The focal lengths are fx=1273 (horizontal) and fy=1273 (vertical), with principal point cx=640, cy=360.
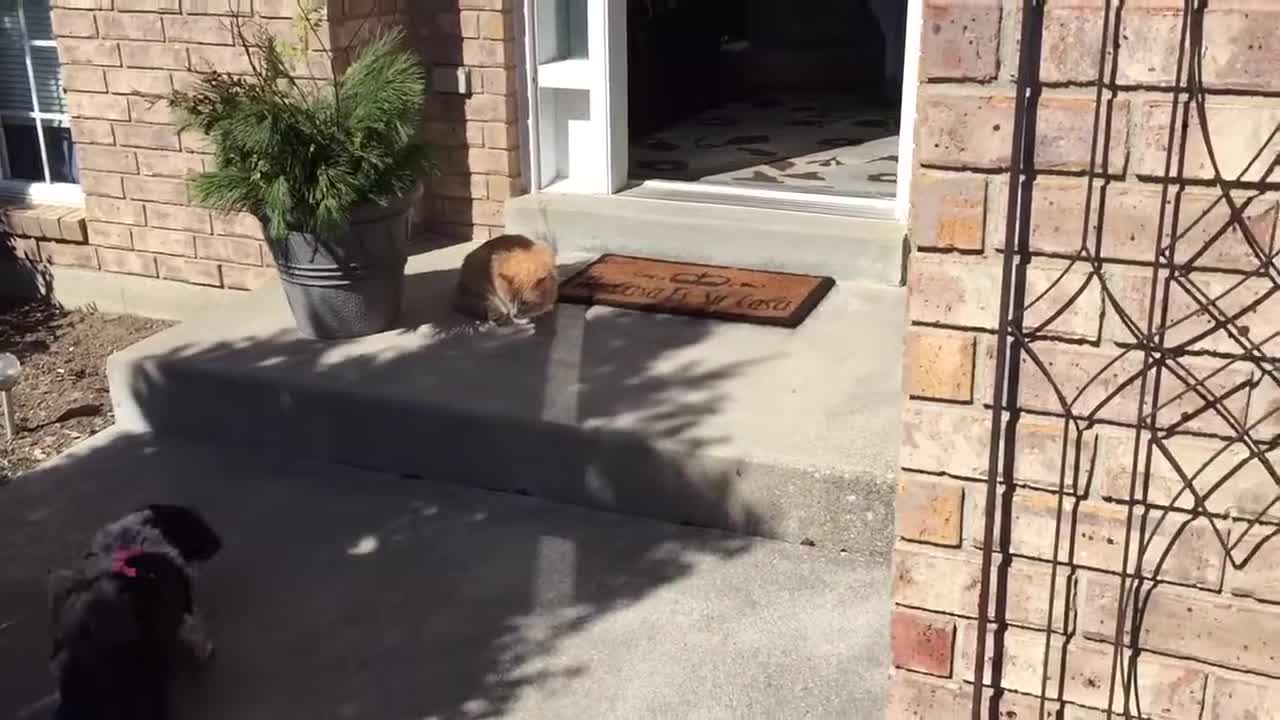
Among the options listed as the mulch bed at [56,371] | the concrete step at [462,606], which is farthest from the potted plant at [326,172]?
the mulch bed at [56,371]

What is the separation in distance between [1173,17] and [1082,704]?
857 millimetres

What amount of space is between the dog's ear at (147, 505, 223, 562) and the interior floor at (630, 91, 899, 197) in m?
3.04

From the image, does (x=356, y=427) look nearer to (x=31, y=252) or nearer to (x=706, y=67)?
(x=31, y=252)

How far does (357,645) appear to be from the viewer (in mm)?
2887

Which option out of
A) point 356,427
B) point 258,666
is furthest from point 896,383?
point 258,666

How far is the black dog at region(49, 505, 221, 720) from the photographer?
8.03 ft

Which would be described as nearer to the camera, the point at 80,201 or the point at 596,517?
the point at 596,517

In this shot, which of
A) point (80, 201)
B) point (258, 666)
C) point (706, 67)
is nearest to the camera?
point (258, 666)

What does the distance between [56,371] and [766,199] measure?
9.16 feet

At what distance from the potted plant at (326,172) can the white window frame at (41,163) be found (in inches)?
73.7

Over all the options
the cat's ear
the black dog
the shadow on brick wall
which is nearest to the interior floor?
the cat's ear

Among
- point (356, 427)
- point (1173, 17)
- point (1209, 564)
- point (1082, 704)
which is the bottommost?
point (356, 427)

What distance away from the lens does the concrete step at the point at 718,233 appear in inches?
180

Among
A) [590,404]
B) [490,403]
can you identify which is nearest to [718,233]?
[590,404]
